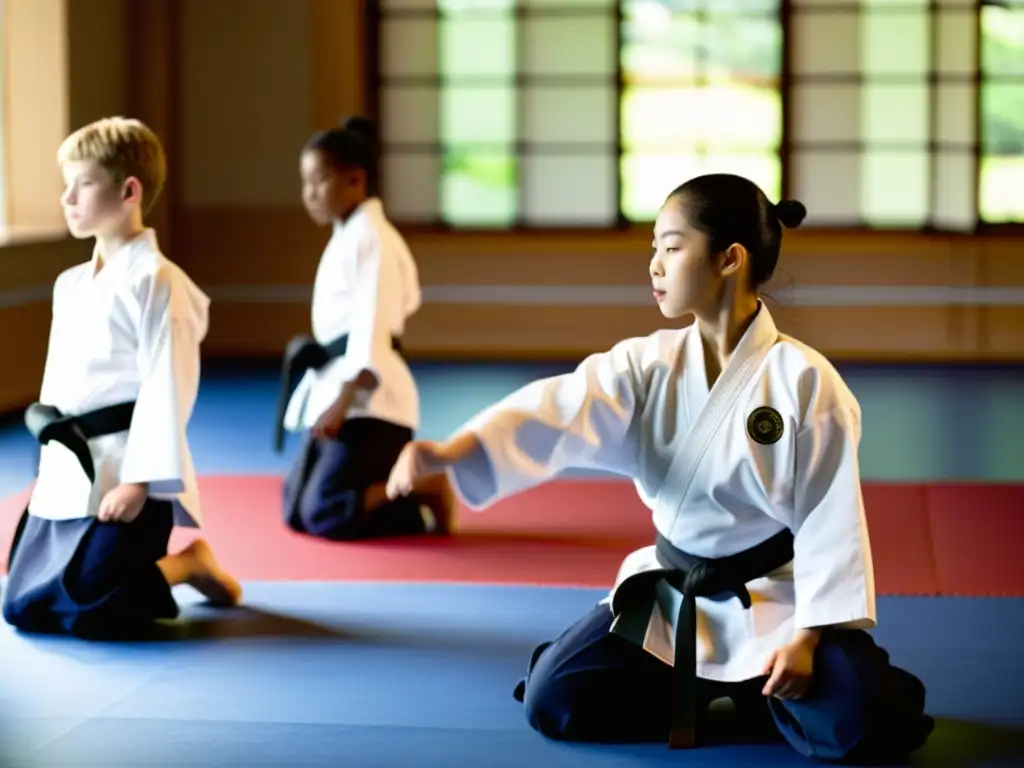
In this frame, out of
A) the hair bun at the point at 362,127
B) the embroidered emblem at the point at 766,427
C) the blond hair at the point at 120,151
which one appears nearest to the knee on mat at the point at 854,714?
the embroidered emblem at the point at 766,427

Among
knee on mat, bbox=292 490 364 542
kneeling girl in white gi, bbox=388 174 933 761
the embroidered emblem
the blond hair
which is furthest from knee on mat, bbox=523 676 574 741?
knee on mat, bbox=292 490 364 542

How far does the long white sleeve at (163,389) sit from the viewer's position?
3.44 meters

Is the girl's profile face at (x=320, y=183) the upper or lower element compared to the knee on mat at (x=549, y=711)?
upper

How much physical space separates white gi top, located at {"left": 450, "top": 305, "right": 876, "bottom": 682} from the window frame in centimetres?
579

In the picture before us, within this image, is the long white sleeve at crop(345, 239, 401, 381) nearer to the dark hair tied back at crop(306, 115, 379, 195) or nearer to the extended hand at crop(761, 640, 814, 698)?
the dark hair tied back at crop(306, 115, 379, 195)

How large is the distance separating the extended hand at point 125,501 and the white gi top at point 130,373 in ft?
0.07

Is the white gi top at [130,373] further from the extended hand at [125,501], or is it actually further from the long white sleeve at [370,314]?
the long white sleeve at [370,314]

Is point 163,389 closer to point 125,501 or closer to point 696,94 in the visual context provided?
point 125,501

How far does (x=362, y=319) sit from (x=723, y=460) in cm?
197

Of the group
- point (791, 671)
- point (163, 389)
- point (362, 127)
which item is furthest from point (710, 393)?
point (362, 127)

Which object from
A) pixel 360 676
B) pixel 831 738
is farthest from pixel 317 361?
pixel 831 738

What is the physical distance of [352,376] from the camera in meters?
4.55

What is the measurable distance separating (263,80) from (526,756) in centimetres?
634

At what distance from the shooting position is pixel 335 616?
3.68 meters
